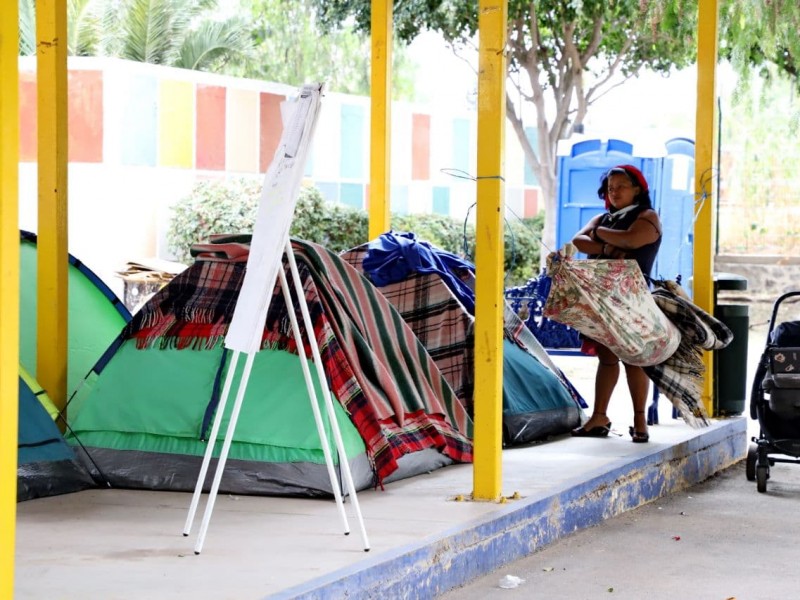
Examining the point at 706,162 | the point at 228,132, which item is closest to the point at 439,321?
the point at 706,162

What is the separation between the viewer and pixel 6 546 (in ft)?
9.87

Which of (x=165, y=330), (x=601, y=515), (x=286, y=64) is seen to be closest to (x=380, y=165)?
(x=165, y=330)

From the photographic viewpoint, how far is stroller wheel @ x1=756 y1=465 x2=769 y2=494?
7.11 m

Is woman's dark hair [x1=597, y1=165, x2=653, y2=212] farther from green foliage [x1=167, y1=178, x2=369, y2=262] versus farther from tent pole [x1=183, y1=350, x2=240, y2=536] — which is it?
green foliage [x1=167, y1=178, x2=369, y2=262]

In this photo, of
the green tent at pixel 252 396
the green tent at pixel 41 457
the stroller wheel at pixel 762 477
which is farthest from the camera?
the stroller wheel at pixel 762 477

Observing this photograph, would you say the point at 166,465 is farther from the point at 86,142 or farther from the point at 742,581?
the point at 86,142

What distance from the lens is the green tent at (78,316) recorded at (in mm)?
6570

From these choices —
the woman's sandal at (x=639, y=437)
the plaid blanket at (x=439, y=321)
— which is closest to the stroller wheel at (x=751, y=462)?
the woman's sandal at (x=639, y=437)

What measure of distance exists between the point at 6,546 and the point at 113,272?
13.8 meters

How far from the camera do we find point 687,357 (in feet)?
24.1

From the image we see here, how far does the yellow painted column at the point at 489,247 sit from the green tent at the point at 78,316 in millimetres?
2340

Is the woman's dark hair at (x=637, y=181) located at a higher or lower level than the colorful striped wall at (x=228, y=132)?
lower

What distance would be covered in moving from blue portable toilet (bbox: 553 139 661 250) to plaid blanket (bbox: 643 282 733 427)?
904 cm

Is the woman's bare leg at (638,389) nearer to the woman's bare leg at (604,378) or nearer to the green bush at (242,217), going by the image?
the woman's bare leg at (604,378)
